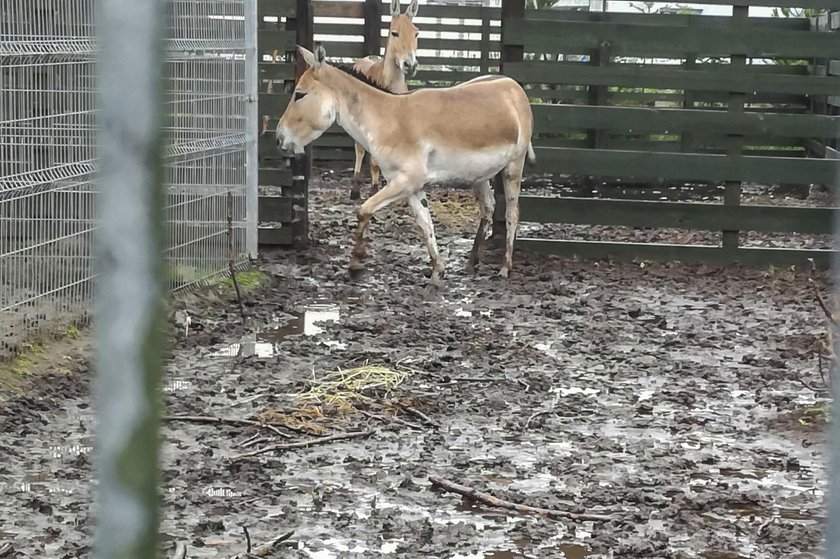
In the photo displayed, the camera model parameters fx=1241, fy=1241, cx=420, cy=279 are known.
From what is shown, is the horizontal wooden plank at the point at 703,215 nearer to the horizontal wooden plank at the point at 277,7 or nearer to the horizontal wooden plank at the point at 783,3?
the horizontal wooden plank at the point at 783,3

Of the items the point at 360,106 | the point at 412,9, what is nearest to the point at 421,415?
the point at 360,106

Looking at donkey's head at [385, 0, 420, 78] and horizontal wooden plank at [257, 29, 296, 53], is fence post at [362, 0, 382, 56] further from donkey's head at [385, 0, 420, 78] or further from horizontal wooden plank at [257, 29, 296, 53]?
horizontal wooden plank at [257, 29, 296, 53]

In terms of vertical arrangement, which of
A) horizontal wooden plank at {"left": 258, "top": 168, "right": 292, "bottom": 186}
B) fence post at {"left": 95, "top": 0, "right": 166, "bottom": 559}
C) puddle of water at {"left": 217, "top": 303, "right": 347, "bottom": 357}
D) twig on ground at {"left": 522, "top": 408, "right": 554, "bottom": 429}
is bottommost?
puddle of water at {"left": 217, "top": 303, "right": 347, "bottom": 357}

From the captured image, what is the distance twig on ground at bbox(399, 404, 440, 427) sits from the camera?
18.2 ft

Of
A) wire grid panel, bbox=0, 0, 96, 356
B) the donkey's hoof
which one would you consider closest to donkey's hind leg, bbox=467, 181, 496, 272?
the donkey's hoof

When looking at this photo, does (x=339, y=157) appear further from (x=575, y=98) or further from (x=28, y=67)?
(x=28, y=67)

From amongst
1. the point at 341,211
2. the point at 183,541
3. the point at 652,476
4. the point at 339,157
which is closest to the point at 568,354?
the point at 652,476

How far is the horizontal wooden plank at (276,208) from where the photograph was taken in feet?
33.0

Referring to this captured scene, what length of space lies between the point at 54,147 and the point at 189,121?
167 centimetres

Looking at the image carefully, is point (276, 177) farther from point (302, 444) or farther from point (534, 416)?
point (302, 444)

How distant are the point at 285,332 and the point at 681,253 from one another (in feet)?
13.1

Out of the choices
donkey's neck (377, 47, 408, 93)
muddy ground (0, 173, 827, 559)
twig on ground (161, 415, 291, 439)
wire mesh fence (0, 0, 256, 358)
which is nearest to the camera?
muddy ground (0, 173, 827, 559)

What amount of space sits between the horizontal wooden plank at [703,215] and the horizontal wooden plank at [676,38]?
1.23m

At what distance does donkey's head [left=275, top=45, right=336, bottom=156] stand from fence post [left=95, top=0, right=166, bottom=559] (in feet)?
28.0
